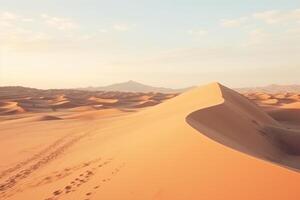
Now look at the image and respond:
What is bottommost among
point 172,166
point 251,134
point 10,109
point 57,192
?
point 10,109

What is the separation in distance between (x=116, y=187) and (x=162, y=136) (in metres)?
2.97

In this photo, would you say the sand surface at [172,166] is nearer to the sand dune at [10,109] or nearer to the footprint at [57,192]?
the footprint at [57,192]

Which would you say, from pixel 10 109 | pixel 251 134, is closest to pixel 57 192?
pixel 251 134

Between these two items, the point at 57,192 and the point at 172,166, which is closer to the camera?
the point at 172,166

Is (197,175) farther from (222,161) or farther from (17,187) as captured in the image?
(17,187)

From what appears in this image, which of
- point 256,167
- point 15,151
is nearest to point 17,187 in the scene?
point 256,167

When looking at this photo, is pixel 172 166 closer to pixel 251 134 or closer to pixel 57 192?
pixel 57 192

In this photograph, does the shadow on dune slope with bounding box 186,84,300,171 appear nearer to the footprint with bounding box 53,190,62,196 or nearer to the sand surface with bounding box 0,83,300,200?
the sand surface with bounding box 0,83,300,200

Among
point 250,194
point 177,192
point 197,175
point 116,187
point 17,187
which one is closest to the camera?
point 250,194

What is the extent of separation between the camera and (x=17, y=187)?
352 inches

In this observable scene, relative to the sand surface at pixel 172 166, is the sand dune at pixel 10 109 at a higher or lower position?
lower

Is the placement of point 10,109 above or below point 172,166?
below

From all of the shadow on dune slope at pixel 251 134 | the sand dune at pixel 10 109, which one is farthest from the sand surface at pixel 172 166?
the sand dune at pixel 10 109

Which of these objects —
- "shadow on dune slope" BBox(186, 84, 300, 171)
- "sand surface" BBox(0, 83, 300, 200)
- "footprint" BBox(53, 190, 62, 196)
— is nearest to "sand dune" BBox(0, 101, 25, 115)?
"sand surface" BBox(0, 83, 300, 200)
